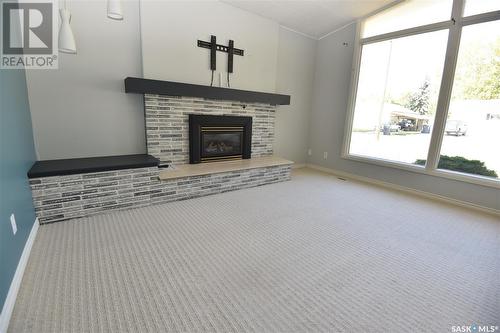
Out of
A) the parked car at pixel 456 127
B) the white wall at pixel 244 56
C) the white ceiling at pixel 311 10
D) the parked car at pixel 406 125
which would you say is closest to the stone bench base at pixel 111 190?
the white wall at pixel 244 56

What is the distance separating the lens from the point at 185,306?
1487 mm

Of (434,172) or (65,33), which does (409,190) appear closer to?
(434,172)

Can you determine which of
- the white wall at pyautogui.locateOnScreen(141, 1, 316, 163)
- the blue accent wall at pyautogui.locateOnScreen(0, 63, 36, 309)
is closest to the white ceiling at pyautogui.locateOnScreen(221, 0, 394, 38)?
the white wall at pyautogui.locateOnScreen(141, 1, 316, 163)

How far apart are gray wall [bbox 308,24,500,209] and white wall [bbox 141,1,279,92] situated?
121cm

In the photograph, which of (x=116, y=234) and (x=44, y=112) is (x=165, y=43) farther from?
(x=116, y=234)

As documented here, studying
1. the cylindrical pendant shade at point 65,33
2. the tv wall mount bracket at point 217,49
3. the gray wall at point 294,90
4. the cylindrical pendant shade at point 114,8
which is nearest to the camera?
the cylindrical pendant shade at point 114,8

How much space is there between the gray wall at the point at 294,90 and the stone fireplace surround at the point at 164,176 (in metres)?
0.42

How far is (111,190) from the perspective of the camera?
274 cm

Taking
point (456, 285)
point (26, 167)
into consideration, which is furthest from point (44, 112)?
point (456, 285)

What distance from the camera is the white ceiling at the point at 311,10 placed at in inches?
148

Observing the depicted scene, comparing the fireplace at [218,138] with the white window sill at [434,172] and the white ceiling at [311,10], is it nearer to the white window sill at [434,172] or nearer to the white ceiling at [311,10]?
the white ceiling at [311,10]

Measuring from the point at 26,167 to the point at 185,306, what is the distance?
81.1 inches

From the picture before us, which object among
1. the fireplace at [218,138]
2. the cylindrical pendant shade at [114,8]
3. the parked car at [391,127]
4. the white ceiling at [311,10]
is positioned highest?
the white ceiling at [311,10]

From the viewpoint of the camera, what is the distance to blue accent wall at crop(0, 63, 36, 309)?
1498 millimetres
